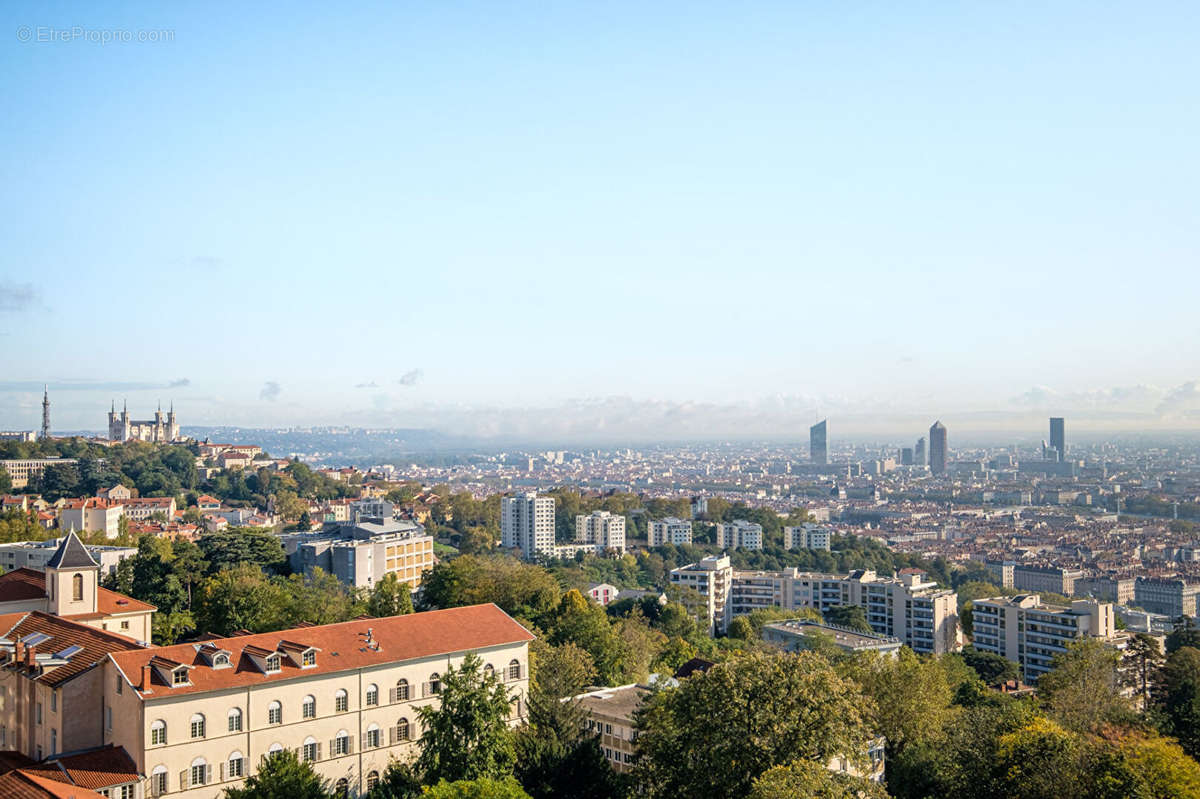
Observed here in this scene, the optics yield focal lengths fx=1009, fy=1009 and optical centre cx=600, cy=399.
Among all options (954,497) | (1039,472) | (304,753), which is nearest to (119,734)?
(304,753)

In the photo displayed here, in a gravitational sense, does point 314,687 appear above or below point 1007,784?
above

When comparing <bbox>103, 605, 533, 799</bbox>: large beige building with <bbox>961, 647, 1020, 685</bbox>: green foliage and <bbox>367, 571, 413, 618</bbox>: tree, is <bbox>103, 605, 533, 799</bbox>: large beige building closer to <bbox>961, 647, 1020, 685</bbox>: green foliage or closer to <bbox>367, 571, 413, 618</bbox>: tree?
<bbox>367, 571, 413, 618</bbox>: tree

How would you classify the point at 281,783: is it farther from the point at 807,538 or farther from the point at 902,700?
the point at 807,538

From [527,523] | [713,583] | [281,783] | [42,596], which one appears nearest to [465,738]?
[281,783]

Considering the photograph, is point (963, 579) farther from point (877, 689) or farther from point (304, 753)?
point (304, 753)

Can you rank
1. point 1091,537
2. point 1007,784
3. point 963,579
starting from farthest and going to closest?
point 1091,537 < point 963,579 < point 1007,784

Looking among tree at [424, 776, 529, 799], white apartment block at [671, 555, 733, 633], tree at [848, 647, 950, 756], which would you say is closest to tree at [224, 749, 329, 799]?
tree at [424, 776, 529, 799]
